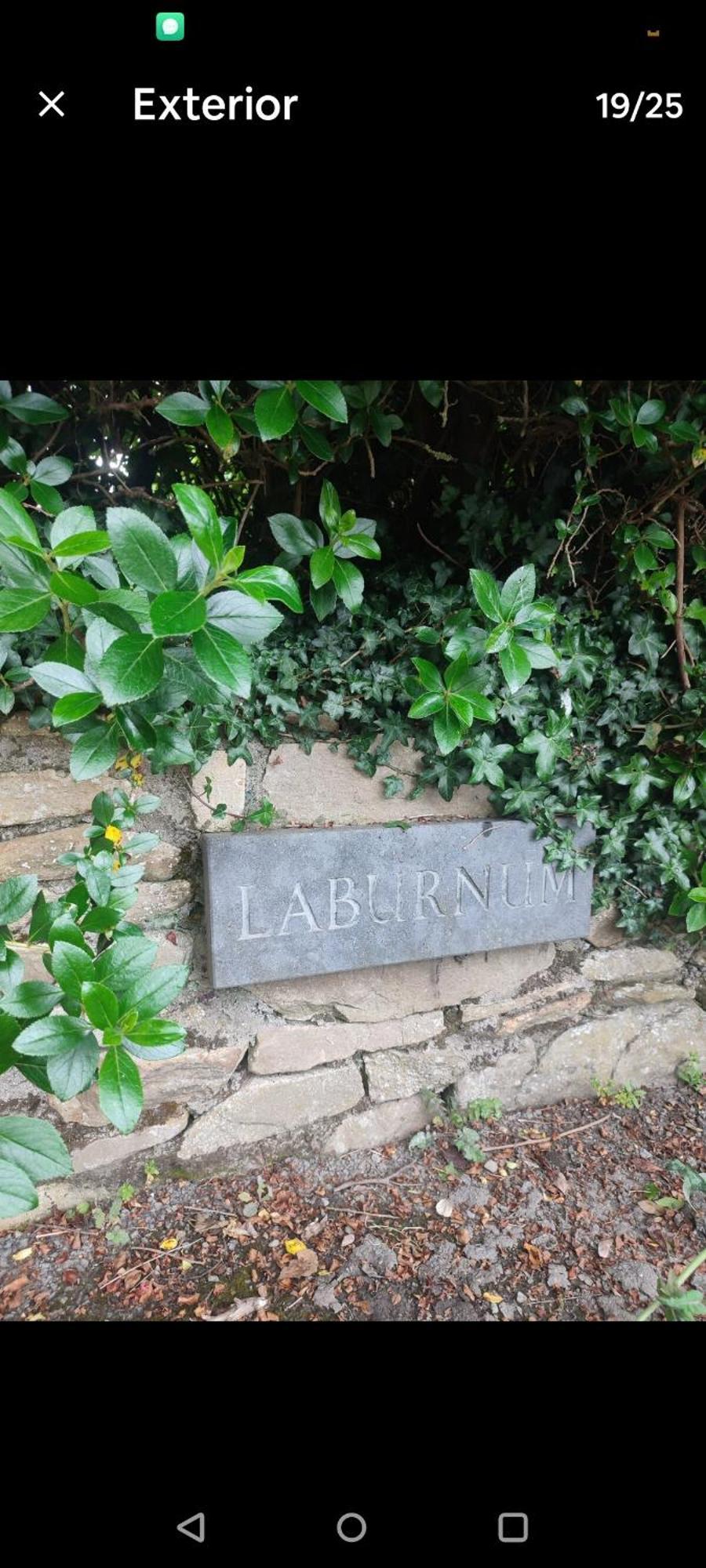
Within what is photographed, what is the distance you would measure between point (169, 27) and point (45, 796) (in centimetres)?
118

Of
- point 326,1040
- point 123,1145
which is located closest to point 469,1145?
point 326,1040

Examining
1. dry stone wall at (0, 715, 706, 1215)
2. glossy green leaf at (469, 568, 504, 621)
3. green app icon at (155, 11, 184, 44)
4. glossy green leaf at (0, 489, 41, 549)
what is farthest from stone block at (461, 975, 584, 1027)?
green app icon at (155, 11, 184, 44)

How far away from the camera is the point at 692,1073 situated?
1.96 m

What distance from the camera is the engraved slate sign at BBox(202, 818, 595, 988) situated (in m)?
1.50

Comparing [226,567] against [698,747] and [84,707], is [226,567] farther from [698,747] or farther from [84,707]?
[698,747]

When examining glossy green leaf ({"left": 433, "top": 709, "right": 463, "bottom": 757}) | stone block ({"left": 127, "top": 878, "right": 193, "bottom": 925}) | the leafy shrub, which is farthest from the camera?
stone block ({"left": 127, "top": 878, "right": 193, "bottom": 925})

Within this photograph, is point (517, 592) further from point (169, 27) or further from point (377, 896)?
point (169, 27)

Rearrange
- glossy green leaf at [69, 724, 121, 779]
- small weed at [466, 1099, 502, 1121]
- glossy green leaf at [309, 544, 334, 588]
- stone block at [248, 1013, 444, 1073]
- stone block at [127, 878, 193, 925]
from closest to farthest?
glossy green leaf at [69, 724, 121, 779] < glossy green leaf at [309, 544, 334, 588] < stone block at [127, 878, 193, 925] < stone block at [248, 1013, 444, 1073] < small weed at [466, 1099, 502, 1121]

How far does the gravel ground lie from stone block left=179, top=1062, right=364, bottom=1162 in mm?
79

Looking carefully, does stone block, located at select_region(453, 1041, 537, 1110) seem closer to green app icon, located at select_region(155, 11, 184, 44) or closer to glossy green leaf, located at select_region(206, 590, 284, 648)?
glossy green leaf, located at select_region(206, 590, 284, 648)

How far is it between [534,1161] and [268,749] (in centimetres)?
118

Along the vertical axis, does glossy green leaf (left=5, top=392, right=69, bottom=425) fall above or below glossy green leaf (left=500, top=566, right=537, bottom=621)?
above

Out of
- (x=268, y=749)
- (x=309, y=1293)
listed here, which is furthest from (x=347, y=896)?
(x=309, y=1293)
